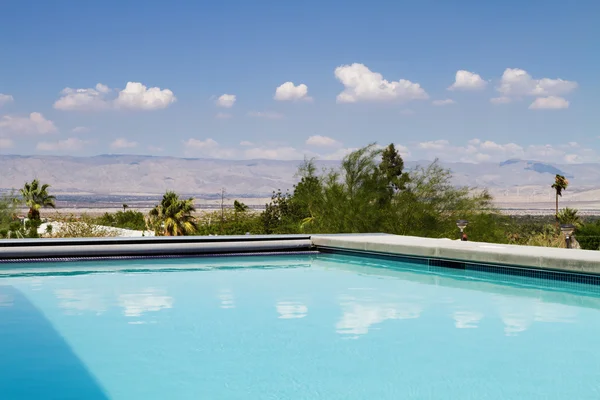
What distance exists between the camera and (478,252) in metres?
8.44

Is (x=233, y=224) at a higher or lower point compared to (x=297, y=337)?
higher

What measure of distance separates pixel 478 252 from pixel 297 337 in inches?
144

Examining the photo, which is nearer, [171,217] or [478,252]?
[478,252]

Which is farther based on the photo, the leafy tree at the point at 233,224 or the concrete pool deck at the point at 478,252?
the leafy tree at the point at 233,224

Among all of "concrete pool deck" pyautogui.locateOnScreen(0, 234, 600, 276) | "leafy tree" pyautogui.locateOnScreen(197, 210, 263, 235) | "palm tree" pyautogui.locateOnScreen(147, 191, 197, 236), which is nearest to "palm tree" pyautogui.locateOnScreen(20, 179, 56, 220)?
"palm tree" pyautogui.locateOnScreen(147, 191, 197, 236)

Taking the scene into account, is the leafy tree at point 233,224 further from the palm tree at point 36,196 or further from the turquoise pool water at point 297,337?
the palm tree at point 36,196

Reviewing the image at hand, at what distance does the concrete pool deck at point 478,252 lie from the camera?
7.45 metres

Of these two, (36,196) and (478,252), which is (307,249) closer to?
(478,252)

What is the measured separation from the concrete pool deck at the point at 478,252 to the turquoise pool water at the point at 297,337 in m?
0.21

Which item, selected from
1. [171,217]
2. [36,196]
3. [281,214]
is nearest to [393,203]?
[281,214]

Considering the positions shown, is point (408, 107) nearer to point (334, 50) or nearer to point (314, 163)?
point (334, 50)

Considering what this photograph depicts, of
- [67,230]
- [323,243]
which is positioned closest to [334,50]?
[67,230]

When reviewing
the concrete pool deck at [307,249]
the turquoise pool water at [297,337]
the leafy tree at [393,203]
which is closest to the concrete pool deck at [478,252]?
the concrete pool deck at [307,249]

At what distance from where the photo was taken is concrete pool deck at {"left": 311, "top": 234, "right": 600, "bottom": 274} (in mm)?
7449
